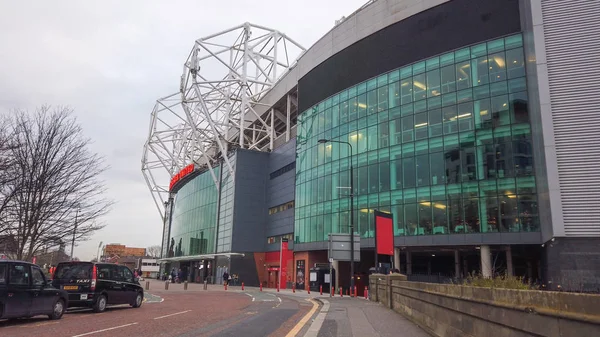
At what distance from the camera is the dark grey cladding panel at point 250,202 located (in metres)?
54.8

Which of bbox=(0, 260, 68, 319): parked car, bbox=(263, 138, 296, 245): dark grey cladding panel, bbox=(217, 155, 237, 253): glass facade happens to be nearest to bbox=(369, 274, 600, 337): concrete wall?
bbox=(0, 260, 68, 319): parked car

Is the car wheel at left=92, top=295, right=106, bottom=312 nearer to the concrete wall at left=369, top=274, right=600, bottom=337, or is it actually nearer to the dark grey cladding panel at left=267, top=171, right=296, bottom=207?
the concrete wall at left=369, top=274, right=600, bottom=337

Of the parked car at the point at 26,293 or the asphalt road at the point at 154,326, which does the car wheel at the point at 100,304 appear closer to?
the asphalt road at the point at 154,326

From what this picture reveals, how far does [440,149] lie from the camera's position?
112 ft

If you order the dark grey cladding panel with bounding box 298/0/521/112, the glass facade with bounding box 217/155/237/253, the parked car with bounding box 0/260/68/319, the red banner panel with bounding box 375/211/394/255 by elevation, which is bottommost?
the parked car with bounding box 0/260/68/319

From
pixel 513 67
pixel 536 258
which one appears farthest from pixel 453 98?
pixel 536 258

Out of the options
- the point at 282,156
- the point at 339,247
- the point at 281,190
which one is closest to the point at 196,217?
the point at 281,190

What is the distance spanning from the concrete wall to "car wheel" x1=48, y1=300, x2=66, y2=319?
10.9 m

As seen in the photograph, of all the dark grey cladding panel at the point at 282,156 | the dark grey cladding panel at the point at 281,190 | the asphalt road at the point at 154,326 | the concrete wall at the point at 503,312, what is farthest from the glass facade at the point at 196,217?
the concrete wall at the point at 503,312

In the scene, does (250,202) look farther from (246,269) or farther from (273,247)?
(246,269)

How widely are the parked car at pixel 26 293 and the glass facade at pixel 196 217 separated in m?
48.5

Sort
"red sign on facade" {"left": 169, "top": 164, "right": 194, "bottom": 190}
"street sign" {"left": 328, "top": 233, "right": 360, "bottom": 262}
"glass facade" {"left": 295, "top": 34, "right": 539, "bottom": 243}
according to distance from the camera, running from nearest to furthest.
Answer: "street sign" {"left": 328, "top": 233, "right": 360, "bottom": 262}, "glass facade" {"left": 295, "top": 34, "right": 539, "bottom": 243}, "red sign on facade" {"left": 169, "top": 164, "right": 194, "bottom": 190}

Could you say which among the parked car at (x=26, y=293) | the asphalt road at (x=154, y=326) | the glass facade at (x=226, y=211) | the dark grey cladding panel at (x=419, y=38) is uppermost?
the dark grey cladding panel at (x=419, y=38)

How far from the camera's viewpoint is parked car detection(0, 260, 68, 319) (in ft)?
37.6
